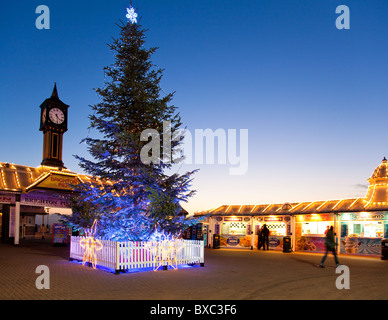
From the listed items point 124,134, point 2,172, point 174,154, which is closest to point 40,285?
point 124,134

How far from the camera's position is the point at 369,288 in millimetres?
9273

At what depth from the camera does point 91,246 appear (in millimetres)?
13508

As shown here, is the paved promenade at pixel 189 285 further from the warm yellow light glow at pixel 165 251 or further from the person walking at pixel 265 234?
the person walking at pixel 265 234

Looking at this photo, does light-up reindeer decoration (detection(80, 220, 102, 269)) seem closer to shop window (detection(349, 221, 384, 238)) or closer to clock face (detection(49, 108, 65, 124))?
shop window (detection(349, 221, 384, 238))

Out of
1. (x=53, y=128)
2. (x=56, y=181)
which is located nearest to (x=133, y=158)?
(x=56, y=181)

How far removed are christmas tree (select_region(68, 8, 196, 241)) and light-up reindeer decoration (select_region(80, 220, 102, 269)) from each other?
43cm

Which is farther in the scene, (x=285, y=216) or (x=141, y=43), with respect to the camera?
(x=285, y=216)

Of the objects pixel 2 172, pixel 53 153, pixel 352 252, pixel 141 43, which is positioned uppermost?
pixel 141 43

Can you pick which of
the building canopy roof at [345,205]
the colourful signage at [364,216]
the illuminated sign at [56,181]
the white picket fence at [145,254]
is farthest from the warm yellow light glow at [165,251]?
the illuminated sign at [56,181]

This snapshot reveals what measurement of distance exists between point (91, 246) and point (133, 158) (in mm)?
3817

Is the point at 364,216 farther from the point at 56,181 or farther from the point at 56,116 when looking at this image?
the point at 56,116

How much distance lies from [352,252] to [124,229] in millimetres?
14993

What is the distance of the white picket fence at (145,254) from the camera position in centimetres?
1173
